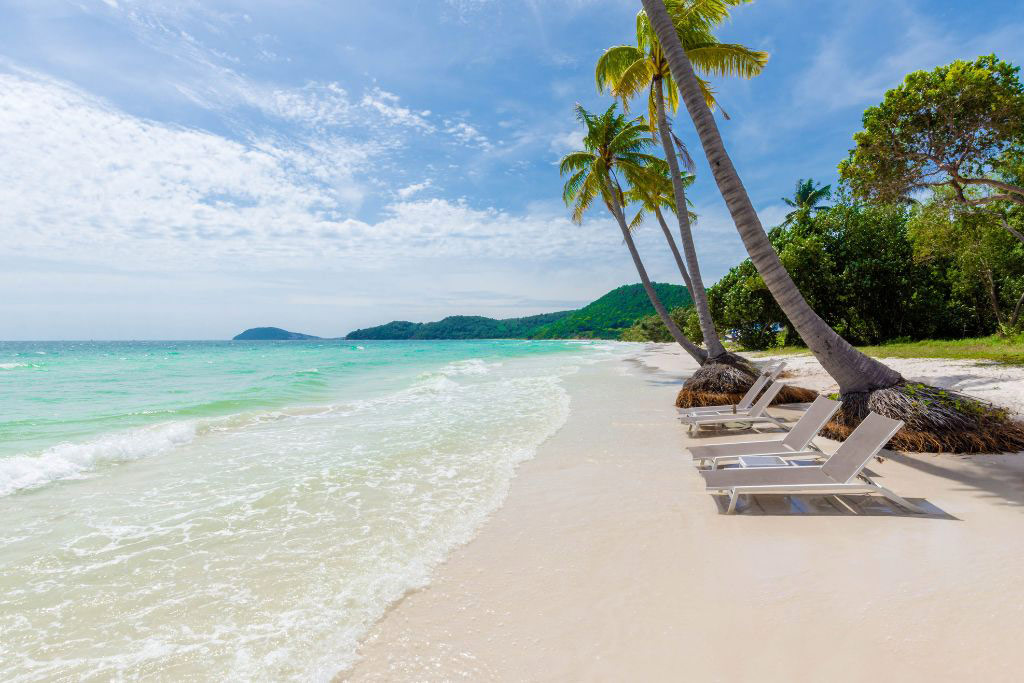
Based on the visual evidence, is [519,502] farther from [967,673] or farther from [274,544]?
[967,673]

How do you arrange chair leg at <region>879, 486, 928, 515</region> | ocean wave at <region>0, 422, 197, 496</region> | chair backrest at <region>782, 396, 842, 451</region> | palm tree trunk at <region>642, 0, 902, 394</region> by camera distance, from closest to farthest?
chair leg at <region>879, 486, 928, 515</region> → chair backrest at <region>782, 396, 842, 451</region> → palm tree trunk at <region>642, 0, 902, 394</region> → ocean wave at <region>0, 422, 197, 496</region>

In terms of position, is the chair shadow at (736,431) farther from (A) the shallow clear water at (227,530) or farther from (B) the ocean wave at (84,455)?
(B) the ocean wave at (84,455)

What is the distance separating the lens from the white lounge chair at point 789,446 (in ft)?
20.0

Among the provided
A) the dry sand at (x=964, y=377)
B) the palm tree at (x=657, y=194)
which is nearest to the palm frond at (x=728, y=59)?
the palm tree at (x=657, y=194)

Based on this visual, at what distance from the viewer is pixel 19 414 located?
44.1ft

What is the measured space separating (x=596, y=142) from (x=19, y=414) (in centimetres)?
1963

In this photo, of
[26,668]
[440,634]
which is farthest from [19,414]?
[440,634]

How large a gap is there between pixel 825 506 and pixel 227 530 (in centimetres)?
623

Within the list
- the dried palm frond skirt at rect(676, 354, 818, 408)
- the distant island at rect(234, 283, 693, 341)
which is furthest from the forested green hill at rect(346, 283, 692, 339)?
the dried palm frond skirt at rect(676, 354, 818, 408)

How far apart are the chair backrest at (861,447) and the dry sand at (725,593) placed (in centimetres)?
38

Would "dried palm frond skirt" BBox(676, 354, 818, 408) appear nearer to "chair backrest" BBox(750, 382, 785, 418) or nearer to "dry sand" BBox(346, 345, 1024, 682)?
"chair backrest" BBox(750, 382, 785, 418)

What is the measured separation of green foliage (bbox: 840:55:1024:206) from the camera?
33.1 feet

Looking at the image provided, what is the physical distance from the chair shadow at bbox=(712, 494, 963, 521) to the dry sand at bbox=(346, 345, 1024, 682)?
29mm

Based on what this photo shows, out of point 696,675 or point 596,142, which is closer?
point 696,675
